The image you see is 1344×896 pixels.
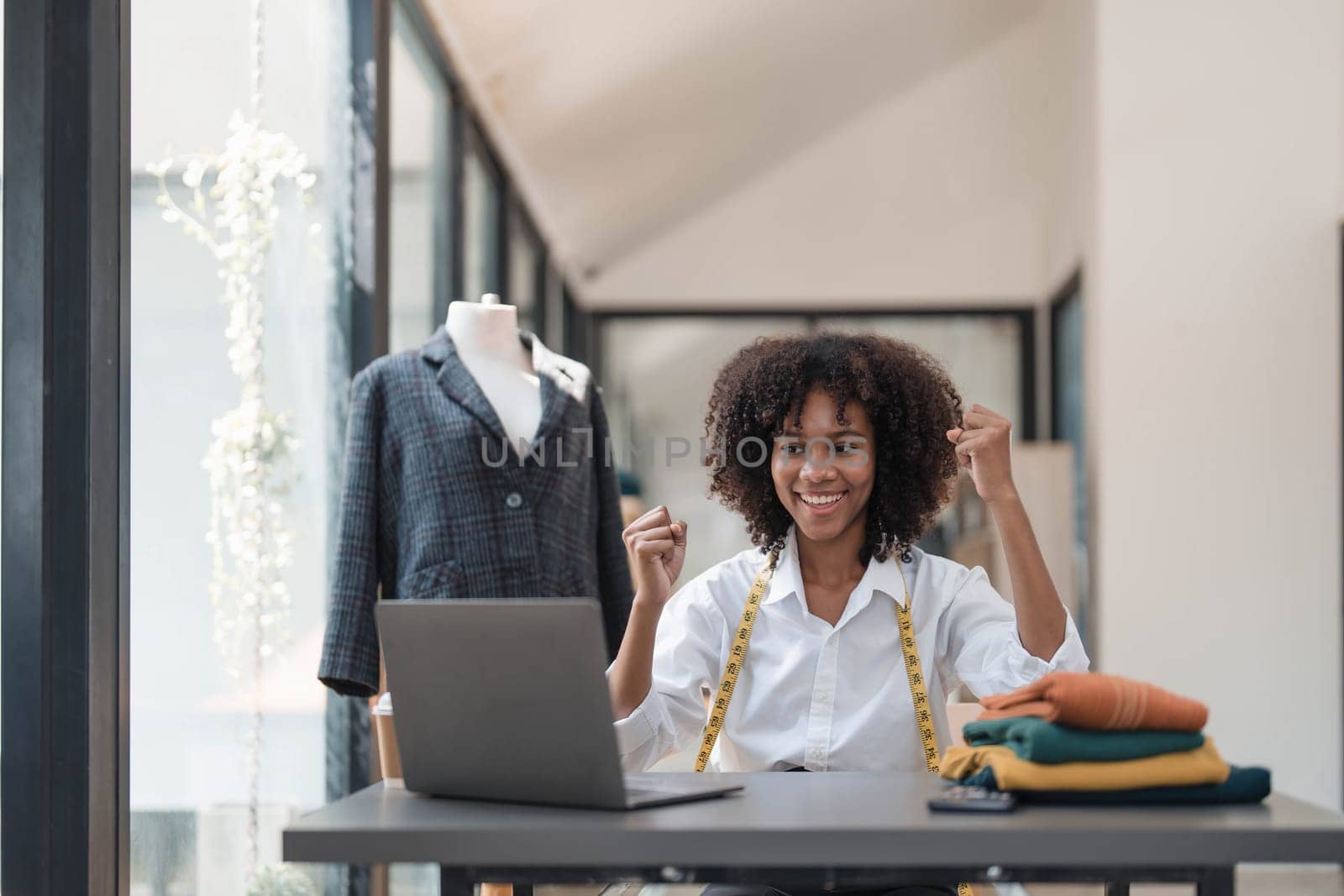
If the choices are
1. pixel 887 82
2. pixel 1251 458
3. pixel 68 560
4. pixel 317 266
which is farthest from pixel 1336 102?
pixel 68 560

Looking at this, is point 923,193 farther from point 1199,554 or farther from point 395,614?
point 395,614

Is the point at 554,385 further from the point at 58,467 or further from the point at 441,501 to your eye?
the point at 58,467

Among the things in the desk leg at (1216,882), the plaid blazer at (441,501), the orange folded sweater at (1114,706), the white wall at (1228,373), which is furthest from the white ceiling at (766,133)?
the desk leg at (1216,882)

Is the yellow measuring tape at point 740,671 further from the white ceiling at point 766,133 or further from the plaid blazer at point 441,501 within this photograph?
the white ceiling at point 766,133

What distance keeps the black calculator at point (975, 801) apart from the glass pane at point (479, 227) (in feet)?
11.3

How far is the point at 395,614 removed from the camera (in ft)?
4.49

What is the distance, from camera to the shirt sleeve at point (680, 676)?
1850 millimetres

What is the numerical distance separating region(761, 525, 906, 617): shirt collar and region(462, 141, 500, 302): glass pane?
2.78m

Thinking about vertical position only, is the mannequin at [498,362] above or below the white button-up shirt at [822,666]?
above

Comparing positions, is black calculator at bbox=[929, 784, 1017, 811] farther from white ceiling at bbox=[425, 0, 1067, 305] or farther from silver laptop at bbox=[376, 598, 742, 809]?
white ceiling at bbox=[425, 0, 1067, 305]

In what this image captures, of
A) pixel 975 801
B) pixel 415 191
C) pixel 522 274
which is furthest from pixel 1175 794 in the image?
pixel 522 274

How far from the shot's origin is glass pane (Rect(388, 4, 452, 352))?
3.77 m

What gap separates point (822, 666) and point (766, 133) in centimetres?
556

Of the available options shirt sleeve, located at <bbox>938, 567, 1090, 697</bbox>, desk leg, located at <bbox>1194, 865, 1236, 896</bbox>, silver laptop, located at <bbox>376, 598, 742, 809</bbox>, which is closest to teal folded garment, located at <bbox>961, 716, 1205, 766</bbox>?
desk leg, located at <bbox>1194, 865, 1236, 896</bbox>
